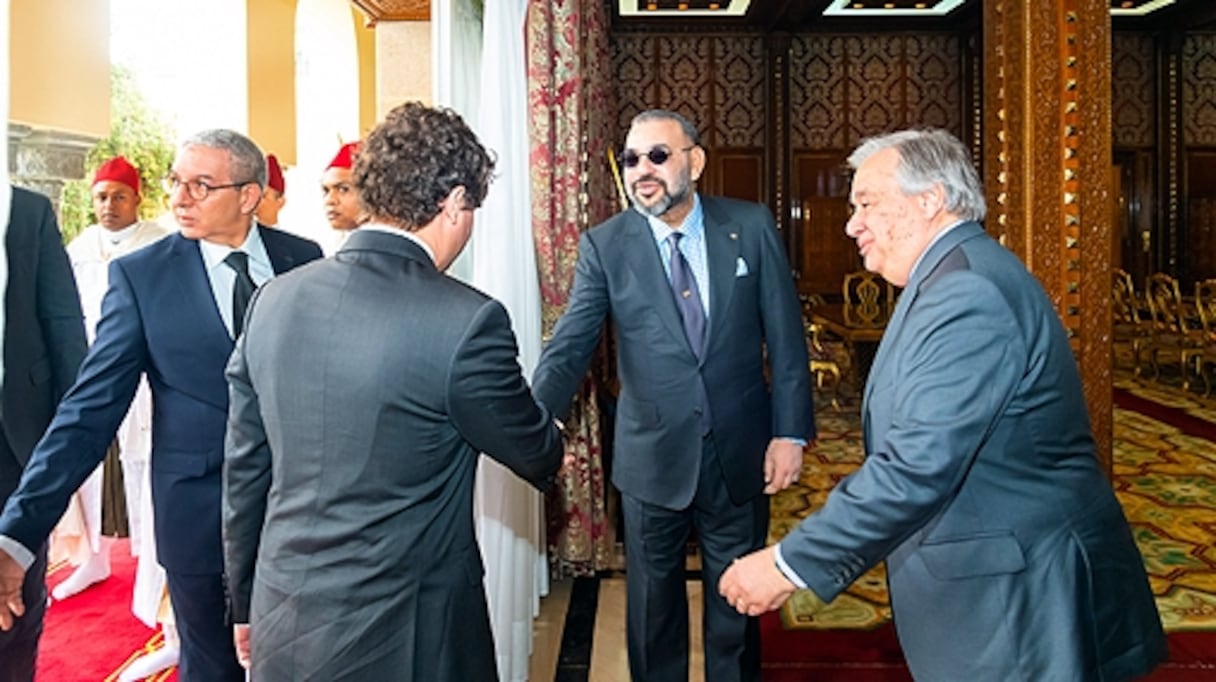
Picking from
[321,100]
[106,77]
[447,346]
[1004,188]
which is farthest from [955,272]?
[321,100]

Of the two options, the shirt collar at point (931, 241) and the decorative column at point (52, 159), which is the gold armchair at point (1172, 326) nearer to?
the shirt collar at point (931, 241)

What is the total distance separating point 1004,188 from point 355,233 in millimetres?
2278

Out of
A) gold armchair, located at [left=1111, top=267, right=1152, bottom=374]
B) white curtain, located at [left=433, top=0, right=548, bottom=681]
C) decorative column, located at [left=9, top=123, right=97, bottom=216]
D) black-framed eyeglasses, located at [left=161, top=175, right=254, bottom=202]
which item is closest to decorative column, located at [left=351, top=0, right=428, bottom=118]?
white curtain, located at [left=433, top=0, right=548, bottom=681]

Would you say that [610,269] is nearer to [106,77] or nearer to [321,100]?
[106,77]

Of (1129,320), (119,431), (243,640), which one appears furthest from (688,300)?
(1129,320)

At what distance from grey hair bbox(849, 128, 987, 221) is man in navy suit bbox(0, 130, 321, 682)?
1.50 m

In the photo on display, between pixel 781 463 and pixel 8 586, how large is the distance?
185 cm

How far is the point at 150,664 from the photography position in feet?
10.6

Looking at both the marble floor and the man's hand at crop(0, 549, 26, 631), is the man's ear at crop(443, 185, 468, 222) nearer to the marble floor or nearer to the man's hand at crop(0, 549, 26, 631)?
the man's hand at crop(0, 549, 26, 631)

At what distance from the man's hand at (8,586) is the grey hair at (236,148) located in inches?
37.3

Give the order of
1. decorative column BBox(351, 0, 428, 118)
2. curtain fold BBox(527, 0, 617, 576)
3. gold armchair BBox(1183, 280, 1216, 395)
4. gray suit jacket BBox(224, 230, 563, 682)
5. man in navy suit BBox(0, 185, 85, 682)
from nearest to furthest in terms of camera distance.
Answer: gray suit jacket BBox(224, 230, 563, 682) → man in navy suit BBox(0, 185, 85, 682) → curtain fold BBox(527, 0, 617, 576) → decorative column BBox(351, 0, 428, 118) → gold armchair BBox(1183, 280, 1216, 395)

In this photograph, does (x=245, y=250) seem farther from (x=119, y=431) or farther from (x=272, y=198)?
(x=119, y=431)

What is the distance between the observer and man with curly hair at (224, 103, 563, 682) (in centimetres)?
148

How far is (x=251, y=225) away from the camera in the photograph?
91.2 inches
